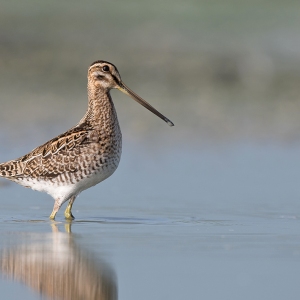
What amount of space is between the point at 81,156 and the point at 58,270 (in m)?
3.13

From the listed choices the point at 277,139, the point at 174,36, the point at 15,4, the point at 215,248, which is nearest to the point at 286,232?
the point at 215,248

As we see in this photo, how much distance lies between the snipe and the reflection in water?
1610 mm

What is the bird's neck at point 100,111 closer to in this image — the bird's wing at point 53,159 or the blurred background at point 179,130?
the bird's wing at point 53,159

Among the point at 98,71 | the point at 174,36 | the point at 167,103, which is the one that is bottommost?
the point at 98,71

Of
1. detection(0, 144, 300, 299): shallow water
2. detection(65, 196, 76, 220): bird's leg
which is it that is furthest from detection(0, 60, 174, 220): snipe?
detection(0, 144, 300, 299): shallow water

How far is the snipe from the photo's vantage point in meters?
11.0

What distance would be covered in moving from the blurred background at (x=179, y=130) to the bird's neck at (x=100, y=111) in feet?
3.18

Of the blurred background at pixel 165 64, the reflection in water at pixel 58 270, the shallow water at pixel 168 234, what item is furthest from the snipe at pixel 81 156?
the blurred background at pixel 165 64

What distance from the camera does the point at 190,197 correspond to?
1216 centimetres

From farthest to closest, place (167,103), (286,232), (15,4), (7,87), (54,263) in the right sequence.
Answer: (15,4), (7,87), (167,103), (286,232), (54,263)

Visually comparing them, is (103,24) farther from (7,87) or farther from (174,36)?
(7,87)

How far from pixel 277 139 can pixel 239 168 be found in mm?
2765

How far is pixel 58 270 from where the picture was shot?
8.00 m

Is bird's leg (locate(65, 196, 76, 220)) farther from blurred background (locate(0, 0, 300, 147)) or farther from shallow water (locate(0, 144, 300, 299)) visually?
blurred background (locate(0, 0, 300, 147))
